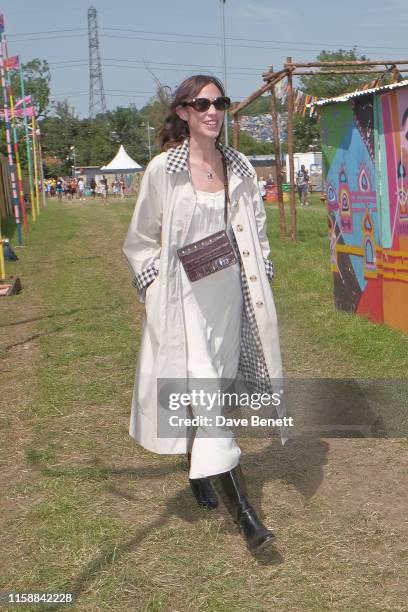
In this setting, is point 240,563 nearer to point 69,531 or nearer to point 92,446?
point 69,531

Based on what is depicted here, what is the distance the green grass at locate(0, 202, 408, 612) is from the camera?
10.3ft

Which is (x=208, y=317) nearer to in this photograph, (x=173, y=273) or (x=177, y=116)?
(x=173, y=273)

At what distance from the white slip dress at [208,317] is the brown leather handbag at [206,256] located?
0.12 feet

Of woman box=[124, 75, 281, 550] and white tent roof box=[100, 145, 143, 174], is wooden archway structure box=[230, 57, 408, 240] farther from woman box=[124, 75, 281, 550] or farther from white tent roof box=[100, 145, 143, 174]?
white tent roof box=[100, 145, 143, 174]

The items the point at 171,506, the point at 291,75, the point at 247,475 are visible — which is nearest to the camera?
the point at 171,506

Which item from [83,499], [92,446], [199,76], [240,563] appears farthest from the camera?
[92,446]

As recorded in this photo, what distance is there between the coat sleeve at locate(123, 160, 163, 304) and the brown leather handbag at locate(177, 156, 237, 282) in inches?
7.2

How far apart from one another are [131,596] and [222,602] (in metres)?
0.36

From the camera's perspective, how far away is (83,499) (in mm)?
4051

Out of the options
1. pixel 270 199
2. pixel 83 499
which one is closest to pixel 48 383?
pixel 83 499

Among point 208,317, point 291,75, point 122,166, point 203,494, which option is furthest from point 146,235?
point 122,166

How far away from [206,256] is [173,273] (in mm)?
167

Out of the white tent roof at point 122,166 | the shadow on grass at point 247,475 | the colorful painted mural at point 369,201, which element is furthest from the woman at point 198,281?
the white tent roof at point 122,166

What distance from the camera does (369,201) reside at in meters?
7.63
